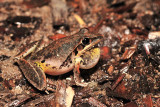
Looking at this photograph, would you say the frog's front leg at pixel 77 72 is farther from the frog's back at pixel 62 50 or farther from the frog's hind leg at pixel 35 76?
the frog's hind leg at pixel 35 76

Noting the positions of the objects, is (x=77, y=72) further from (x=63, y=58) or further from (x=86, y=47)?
(x=86, y=47)

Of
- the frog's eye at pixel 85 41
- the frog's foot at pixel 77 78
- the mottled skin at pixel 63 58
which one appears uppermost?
the frog's eye at pixel 85 41

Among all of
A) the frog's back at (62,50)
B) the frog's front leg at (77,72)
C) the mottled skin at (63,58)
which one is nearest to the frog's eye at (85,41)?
the mottled skin at (63,58)

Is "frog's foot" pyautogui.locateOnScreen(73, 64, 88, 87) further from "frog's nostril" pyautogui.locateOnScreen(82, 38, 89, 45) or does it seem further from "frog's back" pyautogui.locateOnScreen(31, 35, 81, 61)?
"frog's nostril" pyautogui.locateOnScreen(82, 38, 89, 45)

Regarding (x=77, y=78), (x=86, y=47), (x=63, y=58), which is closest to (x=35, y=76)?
(x=63, y=58)

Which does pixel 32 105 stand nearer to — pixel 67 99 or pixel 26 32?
pixel 67 99

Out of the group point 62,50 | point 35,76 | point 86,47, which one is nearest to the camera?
point 35,76

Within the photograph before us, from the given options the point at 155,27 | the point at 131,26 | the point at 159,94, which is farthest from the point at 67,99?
the point at 155,27

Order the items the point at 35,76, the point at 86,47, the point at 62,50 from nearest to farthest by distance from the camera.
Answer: the point at 35,76 < the point at 62,50 < the point at 86,47

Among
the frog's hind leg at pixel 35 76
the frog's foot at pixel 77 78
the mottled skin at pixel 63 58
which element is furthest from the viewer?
the frog's foot at pixel 77 78

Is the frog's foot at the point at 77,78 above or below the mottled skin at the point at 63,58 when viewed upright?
below
